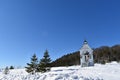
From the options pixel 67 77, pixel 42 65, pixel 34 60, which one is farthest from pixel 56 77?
pixel 34 60

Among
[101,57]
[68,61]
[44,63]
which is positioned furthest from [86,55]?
[68,61]

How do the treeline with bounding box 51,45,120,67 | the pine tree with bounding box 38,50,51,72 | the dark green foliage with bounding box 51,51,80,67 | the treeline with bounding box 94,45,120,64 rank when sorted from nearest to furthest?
the pine tree with bounding box 38,50,51,72, the treeline with bounding box 94,45,120,64, the treeline with bounding box 51,45,120,67, the dark green foliage with bounding box 51,51,80,67

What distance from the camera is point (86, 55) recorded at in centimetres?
3244

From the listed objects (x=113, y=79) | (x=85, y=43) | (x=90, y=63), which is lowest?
(x=113, y=79)

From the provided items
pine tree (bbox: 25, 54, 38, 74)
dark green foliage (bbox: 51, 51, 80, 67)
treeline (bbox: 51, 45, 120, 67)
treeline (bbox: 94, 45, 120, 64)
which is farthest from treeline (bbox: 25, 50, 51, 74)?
dark green foliage (bbox: 51, 51, 80, 67)

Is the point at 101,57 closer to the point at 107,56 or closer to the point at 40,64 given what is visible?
the point at 107,56

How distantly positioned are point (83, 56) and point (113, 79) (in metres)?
17.8

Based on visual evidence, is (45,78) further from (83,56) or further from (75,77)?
(83,56)

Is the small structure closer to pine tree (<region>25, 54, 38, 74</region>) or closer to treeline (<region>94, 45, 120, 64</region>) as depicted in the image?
pine tree (<region>25, 54, 38, 74</region>)

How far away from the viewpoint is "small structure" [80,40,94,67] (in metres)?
32.0

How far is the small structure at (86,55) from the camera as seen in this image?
105 feet

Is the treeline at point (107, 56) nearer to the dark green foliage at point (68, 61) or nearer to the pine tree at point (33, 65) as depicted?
the dark green foliage at point (68, 61)

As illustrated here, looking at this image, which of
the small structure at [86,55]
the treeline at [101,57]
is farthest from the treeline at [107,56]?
the small structure at [86,55]

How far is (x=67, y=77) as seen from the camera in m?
12.5
